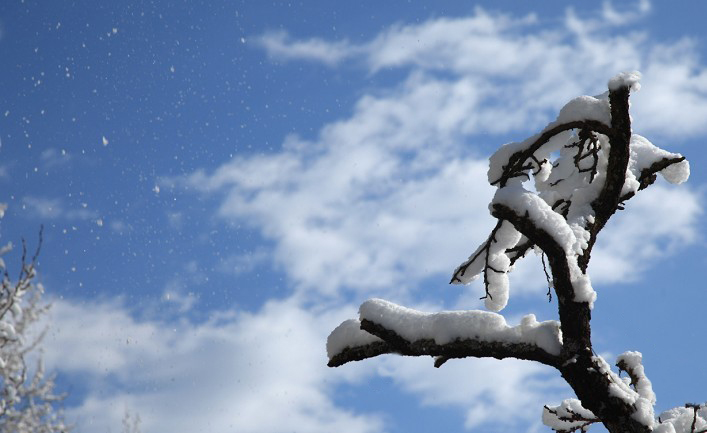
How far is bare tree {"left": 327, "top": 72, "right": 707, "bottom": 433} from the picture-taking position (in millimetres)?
4301

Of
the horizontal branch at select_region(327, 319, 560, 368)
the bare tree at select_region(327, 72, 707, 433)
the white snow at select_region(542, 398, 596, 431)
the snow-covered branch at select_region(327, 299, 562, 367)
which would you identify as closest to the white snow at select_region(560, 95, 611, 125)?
the bare tree at select_region(327, 72, 707, 433)

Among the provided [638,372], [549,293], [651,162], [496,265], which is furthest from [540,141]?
[638,372]

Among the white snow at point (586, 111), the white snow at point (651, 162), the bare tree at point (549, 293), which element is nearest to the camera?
the bare tree at point (549, 293)

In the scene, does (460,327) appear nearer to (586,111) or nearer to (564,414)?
(586,111)

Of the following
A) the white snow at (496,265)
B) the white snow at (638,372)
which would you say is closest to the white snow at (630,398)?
the white snow at (496,265)

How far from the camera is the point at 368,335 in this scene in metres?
4.67

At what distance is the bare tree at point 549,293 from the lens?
430 cm

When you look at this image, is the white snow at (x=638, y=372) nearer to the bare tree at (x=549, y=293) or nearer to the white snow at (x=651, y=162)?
the bare tree at (x=549, y=293)

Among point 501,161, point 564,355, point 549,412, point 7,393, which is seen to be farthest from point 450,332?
point 7,393

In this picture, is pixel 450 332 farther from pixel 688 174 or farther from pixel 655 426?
pixel 688 174

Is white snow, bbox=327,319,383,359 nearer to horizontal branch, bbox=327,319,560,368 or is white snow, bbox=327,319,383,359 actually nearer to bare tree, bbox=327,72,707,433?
bare tree, bbox=327,72,707,433

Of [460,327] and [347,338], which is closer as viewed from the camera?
[460,327]

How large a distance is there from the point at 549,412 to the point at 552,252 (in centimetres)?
262

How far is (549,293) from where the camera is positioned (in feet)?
17.3
